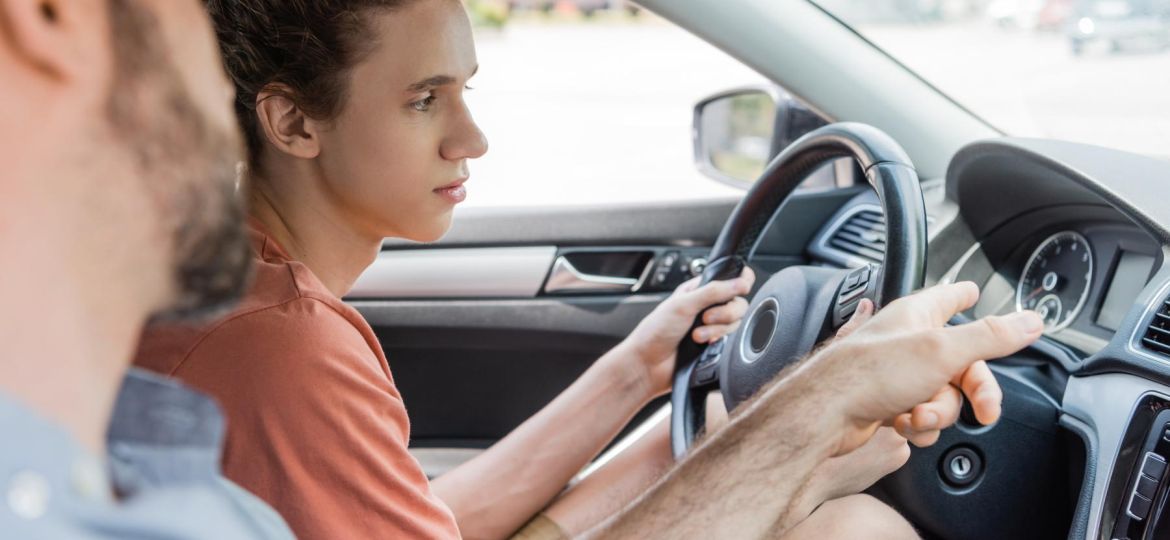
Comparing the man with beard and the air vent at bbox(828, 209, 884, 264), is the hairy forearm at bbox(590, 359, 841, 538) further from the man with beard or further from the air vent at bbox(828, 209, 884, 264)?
the air vent at bbox(828, 209, 884, 264)

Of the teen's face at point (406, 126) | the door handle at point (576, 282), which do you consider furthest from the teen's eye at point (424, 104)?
the door handle at point (576, 282)

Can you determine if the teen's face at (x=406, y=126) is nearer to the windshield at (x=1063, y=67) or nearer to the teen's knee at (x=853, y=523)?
the teen's knee at (x=853, y=523)

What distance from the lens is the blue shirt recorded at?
0.68m

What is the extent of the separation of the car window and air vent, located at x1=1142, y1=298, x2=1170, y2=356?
1.03 m

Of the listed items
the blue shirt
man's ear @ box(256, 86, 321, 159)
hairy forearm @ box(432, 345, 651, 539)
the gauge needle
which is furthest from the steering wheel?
the blue shirt

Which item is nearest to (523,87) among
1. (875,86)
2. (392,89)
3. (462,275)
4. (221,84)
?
(462,275)

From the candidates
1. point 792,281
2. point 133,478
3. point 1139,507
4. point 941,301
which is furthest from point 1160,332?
point 133,478

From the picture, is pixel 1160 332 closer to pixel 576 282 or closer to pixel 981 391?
pixel 981 391

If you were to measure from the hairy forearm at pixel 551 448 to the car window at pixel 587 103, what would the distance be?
1.85ft

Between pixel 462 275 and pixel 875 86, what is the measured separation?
3.62ft

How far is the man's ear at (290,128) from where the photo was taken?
5.42ft

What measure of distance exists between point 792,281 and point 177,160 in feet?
4.20

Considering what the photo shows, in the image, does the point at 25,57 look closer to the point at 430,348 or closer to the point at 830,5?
the point at 830,5

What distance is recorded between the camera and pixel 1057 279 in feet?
6.88
